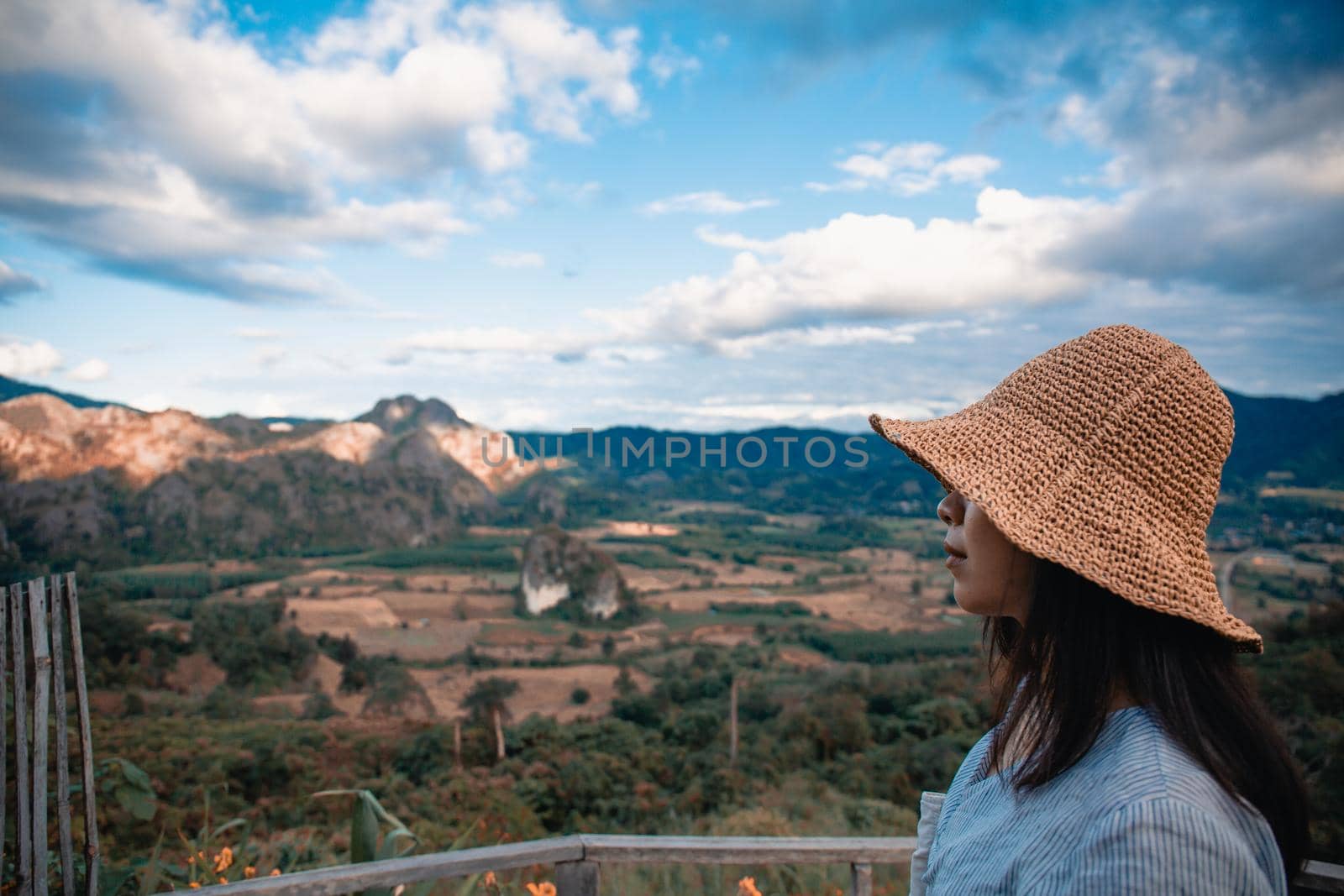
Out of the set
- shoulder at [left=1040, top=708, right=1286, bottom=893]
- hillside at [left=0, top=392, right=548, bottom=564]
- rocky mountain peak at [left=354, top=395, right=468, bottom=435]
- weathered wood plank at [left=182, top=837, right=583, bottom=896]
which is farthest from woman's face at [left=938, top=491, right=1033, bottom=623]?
rocky mountain peak at [left=354, top=395, right=468, bottom=435]

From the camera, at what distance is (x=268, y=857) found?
4457mm

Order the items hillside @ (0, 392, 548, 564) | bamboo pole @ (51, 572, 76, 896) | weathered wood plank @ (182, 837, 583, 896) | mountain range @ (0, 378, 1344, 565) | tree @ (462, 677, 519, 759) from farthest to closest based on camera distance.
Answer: mountain range @ (0, 378, 1344, 565) → hillside @ (0, 392, 548, 564) → tree @ (462, 677, 519, 759) → bamboo pole @ (51, 572, 76, 896) → weathered wood plank @ (182, 837, 583, 896)

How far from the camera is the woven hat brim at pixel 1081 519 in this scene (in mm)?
907

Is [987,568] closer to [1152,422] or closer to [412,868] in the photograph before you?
[1152,422]

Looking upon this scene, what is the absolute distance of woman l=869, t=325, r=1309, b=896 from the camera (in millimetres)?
766

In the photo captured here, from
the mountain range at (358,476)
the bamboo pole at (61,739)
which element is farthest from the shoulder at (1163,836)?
the mountain range at (358,476)

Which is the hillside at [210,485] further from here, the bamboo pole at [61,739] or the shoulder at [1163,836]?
the shoulder at [1163,836]

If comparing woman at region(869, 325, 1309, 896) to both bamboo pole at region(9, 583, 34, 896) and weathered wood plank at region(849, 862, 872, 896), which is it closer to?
weathered wood plank at region(849, 862, 872, 896)

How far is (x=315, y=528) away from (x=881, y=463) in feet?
163

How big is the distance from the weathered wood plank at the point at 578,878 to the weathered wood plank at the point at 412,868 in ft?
0.09

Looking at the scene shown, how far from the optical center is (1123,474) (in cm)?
99

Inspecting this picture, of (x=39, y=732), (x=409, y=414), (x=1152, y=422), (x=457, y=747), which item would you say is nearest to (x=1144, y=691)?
(x=1152, y=422)

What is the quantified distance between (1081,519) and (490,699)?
2334 cm

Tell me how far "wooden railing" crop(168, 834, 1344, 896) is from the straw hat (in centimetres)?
155
